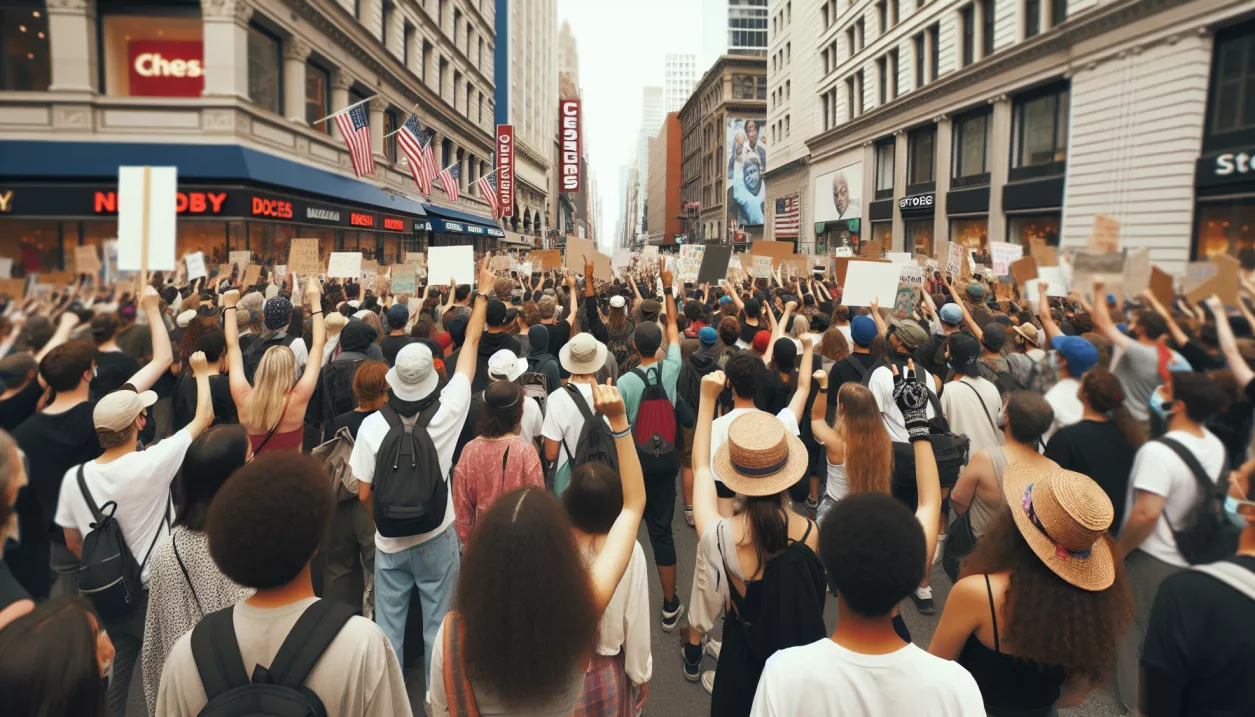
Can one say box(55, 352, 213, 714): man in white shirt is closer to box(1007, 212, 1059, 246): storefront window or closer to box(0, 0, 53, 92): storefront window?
box(0, 0, 53, 92): storefront window

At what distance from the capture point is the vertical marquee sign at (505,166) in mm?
51812

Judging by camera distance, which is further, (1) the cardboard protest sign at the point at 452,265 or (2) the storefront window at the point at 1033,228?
(2) the storefront window at the point at 1033,228

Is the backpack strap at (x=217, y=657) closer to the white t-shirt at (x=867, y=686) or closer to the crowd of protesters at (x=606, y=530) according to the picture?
the crowd of protesters at (x=606, y=530)

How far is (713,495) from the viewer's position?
2.94 metres

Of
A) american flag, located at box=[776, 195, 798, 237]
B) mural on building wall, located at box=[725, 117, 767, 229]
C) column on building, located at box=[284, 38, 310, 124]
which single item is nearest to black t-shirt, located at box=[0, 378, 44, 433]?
column on building, located at box=[284, 38, 310, 124]

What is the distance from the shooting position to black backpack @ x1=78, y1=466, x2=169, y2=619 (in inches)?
124

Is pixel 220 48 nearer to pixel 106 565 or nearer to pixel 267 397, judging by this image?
pixel 267 397

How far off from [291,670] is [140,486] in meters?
2.09

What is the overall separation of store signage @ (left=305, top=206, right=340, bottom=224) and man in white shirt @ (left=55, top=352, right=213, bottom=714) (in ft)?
64.7

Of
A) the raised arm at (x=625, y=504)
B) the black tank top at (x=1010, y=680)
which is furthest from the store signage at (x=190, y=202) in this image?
the black tank top at (x=1010, y=680)

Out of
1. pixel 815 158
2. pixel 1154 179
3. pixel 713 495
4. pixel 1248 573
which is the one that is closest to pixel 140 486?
pixel 713 495

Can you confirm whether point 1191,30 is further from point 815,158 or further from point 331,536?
point 815,158

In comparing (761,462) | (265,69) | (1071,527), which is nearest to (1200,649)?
(1071,527)

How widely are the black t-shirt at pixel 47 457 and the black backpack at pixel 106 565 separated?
20.1 inches
